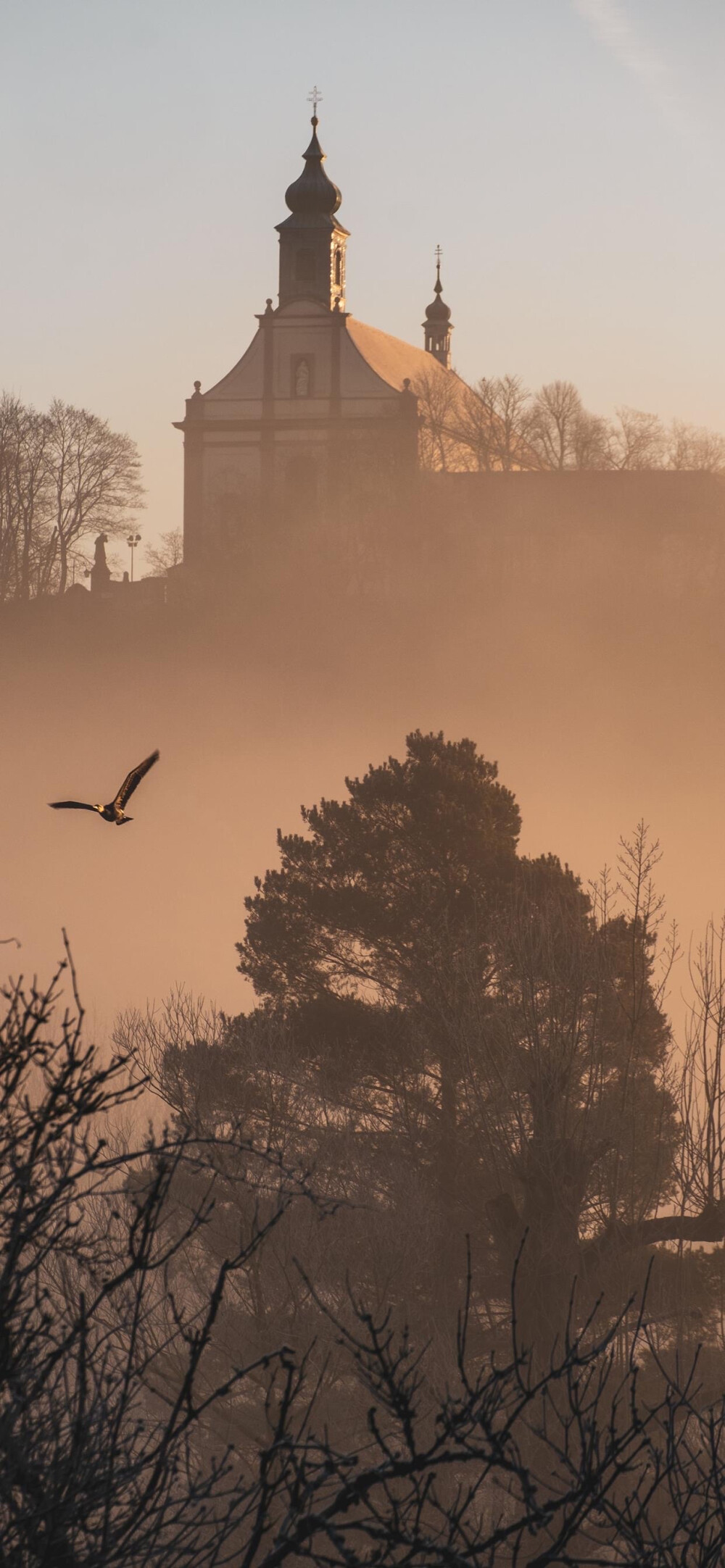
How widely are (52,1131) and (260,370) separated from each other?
8038 cm

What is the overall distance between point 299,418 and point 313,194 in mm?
10198

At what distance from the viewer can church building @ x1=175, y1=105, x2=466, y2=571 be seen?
8119 centimetres

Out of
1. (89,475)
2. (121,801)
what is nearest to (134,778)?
(121,801)

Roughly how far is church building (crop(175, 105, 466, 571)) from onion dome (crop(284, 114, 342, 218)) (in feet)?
0.22

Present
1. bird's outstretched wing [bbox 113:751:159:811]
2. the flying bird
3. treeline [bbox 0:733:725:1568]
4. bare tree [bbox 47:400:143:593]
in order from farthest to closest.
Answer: bare tree [bbox 47:400:143:593] < treeline [bbox 0:733:725:1568] < bird's outstretched wing [bbox 113:751:159:811] < the flying bird

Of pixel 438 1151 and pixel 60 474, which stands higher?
pixel 60 474

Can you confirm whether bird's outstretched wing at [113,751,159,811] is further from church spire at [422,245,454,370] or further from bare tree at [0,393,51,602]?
church spire at [422,245,454,370]

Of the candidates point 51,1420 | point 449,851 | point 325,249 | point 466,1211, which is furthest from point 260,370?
point 51,1420

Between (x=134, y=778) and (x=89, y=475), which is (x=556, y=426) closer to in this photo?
(x=89, y=475)

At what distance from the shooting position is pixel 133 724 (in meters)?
87.8

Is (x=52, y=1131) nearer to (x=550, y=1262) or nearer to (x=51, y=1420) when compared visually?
(x=51, y=1420)

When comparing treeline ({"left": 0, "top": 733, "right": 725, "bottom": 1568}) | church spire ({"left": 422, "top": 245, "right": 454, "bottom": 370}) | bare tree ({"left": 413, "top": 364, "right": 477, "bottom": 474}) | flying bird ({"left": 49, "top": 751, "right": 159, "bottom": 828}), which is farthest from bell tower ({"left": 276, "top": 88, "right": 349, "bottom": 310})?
flying bird ({"left": 49, "top": 751, "right": 159, "bottom": 828})

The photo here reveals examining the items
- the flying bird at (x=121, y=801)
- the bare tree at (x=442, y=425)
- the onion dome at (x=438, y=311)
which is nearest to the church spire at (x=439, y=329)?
the onion dome at (x=438, y=311)

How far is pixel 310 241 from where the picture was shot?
8125cm
